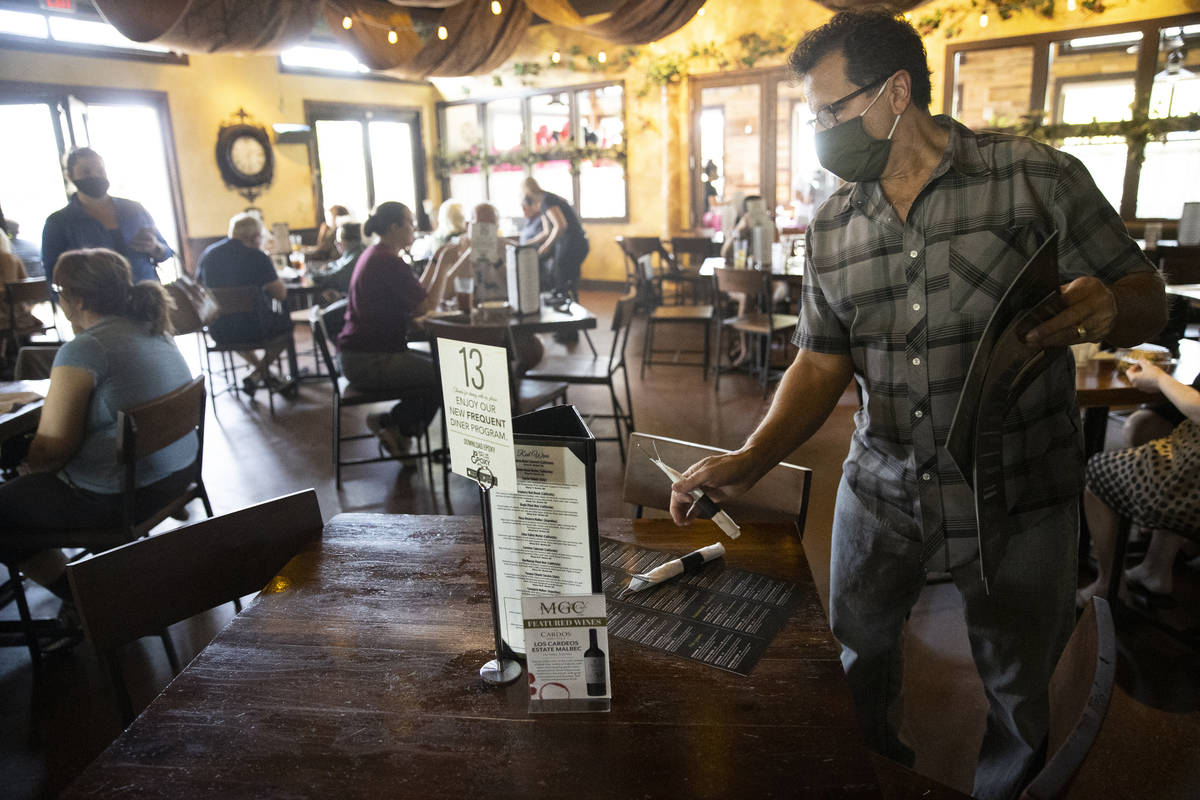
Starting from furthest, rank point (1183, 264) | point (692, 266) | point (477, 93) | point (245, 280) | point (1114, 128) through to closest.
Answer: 1. point (477, 93)
2. point (692, 266)
3. point (1114, 128)
4. point (245, 280)
5. point (1183, 264)

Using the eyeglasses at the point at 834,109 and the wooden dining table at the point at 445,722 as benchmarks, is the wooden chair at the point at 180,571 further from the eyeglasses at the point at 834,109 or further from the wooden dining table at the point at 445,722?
the eyeglasses at the point at 834,109

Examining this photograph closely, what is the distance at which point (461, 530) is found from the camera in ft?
5.18

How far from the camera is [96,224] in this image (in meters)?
4.64

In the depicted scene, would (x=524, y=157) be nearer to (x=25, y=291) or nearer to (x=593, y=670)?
(x=25, y=291)

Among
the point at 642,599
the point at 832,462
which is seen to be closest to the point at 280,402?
the point at 832,462

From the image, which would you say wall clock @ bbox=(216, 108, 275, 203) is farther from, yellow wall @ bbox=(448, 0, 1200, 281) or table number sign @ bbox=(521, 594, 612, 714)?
table number sign @ bbox=(521, 594, 612, 714)

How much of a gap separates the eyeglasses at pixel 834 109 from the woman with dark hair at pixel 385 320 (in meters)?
A: 2.78

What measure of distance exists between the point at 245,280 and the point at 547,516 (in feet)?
17.1

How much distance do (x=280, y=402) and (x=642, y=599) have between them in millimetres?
5118

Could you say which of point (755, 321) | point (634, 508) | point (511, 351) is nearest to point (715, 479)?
point (634, 508)

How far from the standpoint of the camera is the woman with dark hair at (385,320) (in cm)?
402

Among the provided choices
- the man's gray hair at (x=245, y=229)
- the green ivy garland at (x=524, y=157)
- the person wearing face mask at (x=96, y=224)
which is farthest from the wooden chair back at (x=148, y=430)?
the green ivy garland at (x=524, y=157)

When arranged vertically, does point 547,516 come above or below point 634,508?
above

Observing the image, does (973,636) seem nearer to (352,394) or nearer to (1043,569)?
(1043,569)
